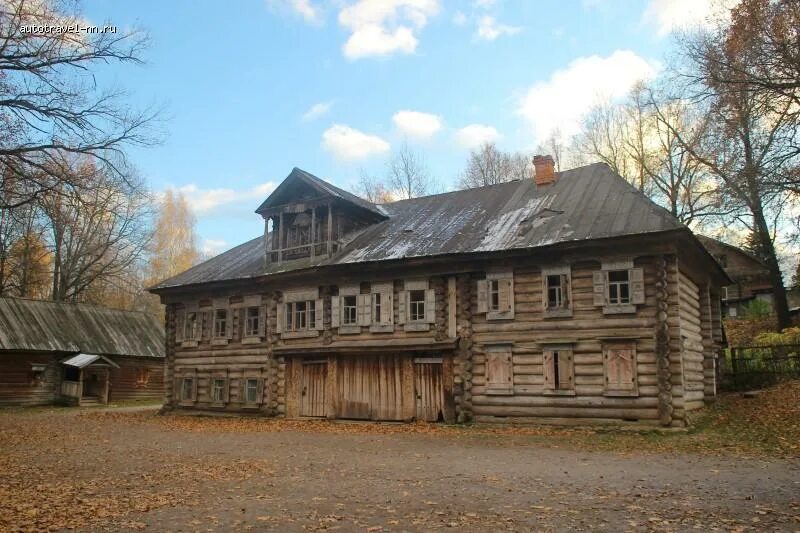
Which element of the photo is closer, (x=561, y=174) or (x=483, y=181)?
(x=561, y=174)

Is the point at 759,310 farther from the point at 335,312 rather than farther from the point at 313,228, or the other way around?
the point at 313,228

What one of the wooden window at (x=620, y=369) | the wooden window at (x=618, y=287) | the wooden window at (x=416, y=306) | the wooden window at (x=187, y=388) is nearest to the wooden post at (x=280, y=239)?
the wooden window at (x=416, y=306)

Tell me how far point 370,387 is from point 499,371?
Answer: 4.95 metres

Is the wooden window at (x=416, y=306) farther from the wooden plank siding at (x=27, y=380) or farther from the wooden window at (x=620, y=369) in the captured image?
the wooden plank siding at (x=27, y=380)

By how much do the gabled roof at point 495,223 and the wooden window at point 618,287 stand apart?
1087 mm

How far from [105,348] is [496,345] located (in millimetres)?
28244

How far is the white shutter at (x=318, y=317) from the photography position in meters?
24.2

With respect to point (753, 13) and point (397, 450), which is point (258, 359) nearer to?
point (397, 450)

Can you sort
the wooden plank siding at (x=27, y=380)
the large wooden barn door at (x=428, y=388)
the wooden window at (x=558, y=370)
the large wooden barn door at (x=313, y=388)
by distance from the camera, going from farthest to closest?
the wooden plank siding at (x=27, y=380)
the large wooden barn door at (x=313, y=388)
the large wooden barn door at (x=428, y=388)
the wooden window at (x=558, y=370)

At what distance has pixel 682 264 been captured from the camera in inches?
785

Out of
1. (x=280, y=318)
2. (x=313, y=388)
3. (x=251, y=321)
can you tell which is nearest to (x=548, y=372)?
(x=313, y=388)

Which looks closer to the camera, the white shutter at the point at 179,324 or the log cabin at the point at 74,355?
the white shutter at the point at 179,324

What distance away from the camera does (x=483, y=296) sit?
68.6 feet

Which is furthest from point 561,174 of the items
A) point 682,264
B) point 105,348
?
point 105,348
